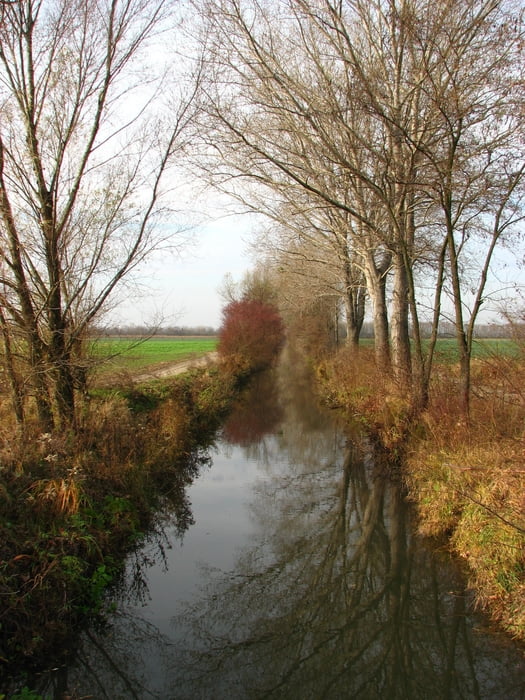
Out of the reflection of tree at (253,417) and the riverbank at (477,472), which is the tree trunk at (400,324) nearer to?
the riverbank at (477,472)

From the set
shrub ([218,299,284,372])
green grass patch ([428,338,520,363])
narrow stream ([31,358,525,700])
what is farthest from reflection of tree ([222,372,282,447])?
green grass patch ([428,338,520,363])

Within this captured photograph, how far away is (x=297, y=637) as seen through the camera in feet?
17.3

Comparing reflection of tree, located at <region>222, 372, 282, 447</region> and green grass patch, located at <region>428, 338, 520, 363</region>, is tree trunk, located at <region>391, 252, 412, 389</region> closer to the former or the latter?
green grass patch, located at <region>428, 338, 520, 363</region>

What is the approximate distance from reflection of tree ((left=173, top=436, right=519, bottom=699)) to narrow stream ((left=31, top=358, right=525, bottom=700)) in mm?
13

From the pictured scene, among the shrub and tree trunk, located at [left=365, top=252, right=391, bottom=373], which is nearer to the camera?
tree trunk, located at [left=365, top=252, right=391, bottom=373]

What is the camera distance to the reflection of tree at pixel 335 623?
462 cm

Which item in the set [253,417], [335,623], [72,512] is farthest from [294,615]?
[253,417]

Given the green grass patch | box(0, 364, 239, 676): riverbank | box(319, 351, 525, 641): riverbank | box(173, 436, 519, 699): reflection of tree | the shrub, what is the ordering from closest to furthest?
box(173, 436, 519, 699): reflection of tree
box(0, 364, 239, 676): riverbank
box(319, 351, 525, 641): riverbank
the green grass patch
the shrub

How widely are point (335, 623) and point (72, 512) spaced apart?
10.3ft

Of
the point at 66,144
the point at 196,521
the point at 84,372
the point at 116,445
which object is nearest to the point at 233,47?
the point at 66,144

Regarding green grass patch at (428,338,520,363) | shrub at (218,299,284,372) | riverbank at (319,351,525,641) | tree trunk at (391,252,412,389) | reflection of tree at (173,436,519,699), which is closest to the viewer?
reflection of tree at (173,436,519,699)

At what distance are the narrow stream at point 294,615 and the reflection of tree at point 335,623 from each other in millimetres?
13

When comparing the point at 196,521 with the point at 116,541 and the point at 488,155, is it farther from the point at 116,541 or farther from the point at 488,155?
the point at 488,155

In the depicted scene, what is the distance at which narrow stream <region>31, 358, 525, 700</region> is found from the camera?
182 inches
